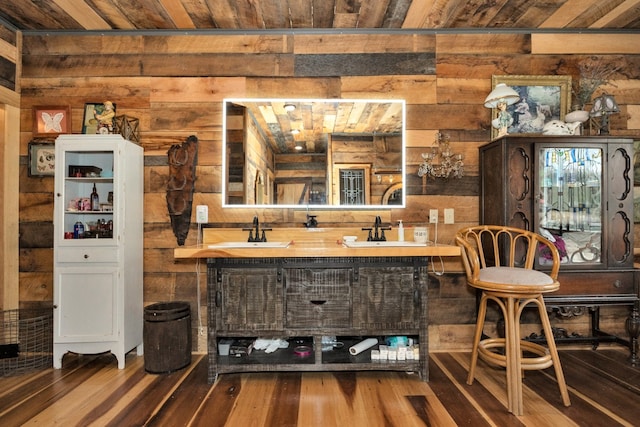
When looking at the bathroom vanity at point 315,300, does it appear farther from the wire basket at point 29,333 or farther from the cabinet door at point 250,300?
the wire basket at point 29,333

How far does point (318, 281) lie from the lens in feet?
8.16

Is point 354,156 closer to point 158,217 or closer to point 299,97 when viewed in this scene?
point 299,97

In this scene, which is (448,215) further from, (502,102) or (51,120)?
(51,120)

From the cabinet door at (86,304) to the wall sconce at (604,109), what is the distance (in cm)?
377

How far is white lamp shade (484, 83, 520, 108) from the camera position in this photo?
2.80 m

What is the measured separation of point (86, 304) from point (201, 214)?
1.03 meters

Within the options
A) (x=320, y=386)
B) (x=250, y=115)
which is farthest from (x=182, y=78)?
(x=320, y=386)

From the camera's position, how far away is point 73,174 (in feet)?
9.45

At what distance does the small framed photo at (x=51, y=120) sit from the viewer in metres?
3.05

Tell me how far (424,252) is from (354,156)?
1062 millimetres

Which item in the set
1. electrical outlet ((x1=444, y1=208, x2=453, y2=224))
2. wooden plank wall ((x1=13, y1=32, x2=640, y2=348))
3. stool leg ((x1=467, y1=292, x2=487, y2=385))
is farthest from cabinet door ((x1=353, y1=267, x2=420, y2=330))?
electrical outlet ((x1=444, y1=208, x2=453, y2=224))

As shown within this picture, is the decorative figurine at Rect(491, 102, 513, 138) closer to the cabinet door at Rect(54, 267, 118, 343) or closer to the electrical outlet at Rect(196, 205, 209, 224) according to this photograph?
the electrical outlet at Rect(196, 205, 209, 224)

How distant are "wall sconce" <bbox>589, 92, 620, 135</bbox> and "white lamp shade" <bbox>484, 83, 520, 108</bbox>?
2.02ft

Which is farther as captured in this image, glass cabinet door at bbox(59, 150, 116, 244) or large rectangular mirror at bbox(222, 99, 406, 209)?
large rectangular mirror at bbox(222, 99, 406, 209)
